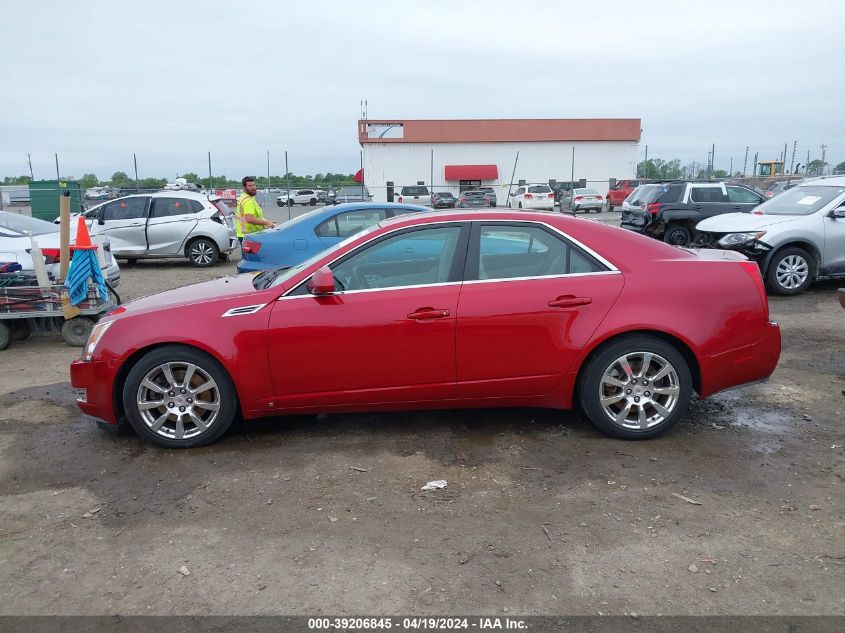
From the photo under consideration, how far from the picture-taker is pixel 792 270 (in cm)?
980

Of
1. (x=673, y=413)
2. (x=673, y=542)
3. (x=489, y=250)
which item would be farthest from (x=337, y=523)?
(x=673, y=413)

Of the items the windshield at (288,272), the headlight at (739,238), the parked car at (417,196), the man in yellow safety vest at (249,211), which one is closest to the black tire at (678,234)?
the headlight at (739,238)

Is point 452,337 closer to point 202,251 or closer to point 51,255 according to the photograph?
point 51,255

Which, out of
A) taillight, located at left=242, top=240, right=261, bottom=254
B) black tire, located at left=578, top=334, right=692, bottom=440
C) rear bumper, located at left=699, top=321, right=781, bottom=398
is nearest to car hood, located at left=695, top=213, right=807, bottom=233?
rear bumper, located at left=699, top=321, right=781, bottom=398

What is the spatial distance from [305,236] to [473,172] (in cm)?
4363

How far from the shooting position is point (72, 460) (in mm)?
4473

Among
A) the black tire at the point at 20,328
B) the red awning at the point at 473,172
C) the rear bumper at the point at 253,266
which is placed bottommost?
the black tire at the point at 20,328

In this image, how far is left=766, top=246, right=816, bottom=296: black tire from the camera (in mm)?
9758

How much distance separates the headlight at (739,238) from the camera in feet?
32.1

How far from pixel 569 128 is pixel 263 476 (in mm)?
52453

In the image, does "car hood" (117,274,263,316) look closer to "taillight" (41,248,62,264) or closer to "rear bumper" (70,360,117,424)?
"rear bumper" (70,360,117,424)

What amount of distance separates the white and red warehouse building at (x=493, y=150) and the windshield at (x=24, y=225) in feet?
138

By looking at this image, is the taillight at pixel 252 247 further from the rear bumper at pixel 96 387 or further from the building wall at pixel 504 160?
the building wall at pixel 504 160

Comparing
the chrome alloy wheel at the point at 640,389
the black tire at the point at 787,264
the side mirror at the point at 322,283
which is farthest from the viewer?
the black tire at the point at 787,264
